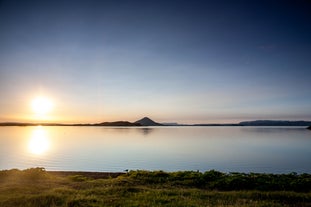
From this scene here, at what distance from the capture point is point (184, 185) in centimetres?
1864

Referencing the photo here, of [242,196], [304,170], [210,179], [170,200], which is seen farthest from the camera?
[304,170]

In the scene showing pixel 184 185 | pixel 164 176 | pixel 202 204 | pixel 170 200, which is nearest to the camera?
pixel 202 204

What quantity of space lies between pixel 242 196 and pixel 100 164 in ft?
106

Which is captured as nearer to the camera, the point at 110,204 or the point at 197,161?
the point at 110,204

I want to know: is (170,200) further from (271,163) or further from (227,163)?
(271,163)

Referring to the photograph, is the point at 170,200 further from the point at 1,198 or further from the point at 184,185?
the point at 1,198

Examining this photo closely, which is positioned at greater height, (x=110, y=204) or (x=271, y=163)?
(x=110, y=204)

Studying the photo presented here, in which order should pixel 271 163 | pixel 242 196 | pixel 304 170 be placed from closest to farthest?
pixel 242 196 < pixel 304 170 < pixel 271 163

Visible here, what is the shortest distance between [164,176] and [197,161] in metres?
22.7

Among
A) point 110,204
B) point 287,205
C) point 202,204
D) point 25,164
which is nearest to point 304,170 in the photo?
point 287,205

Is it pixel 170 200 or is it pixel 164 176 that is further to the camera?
pixel 164 176

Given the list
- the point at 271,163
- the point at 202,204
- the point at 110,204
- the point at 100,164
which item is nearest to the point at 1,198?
the point at 110,204

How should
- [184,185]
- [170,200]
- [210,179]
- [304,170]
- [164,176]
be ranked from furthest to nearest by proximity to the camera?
[304,170] → [164,176] → [210,179] → [184,185] → [170,200]

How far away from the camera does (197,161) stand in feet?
143
